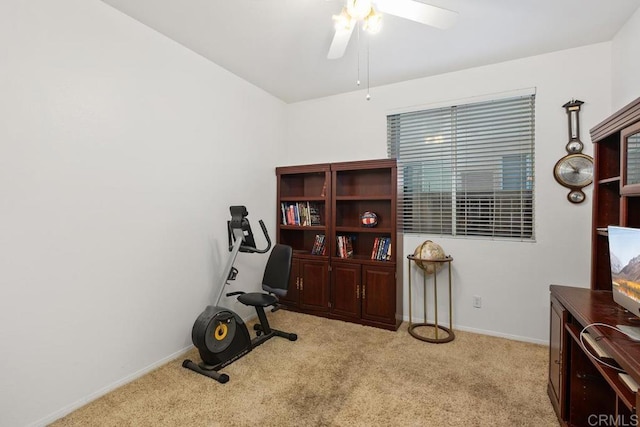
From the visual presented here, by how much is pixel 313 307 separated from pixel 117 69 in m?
2.89

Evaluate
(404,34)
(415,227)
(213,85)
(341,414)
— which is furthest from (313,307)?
(404,34)

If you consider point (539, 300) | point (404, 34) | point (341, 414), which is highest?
point (404, 34)

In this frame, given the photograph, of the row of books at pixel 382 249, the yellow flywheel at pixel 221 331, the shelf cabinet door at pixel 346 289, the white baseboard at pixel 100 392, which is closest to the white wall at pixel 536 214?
the row of books at pixel 382 249

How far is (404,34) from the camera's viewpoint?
2.50 meters

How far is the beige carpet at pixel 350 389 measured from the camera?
1.85m

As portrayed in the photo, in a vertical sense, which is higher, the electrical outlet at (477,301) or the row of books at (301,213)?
the row of books at (301,213)

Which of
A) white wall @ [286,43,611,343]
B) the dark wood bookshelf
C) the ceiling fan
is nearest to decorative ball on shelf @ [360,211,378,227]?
the dark wood bookshelf

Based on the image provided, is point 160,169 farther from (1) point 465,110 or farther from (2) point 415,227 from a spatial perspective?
(1) point 465,110

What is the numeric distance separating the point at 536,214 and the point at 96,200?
11.8 ft

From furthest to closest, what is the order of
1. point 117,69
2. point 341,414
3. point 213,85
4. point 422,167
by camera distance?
point 422,167
point 213,85
point 117,69
point 341,414

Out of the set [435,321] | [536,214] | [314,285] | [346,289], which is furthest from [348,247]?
[536,214]

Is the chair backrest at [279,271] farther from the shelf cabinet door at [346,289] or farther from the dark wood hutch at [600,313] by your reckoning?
the dark wood hutch at [600,313]

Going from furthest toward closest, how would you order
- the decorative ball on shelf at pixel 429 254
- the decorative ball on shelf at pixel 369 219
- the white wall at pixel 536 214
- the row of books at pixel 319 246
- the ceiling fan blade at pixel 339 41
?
the row of books at pixel 319 246 < the decorative ball on shelf at pixel 369 219 < the decorative ball on shelf at pixel 429 254 < the white wall at pixel 536 214 < the ceiling fan blade at pixel 339 41

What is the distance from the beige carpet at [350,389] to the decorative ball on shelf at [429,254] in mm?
723
